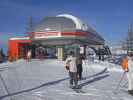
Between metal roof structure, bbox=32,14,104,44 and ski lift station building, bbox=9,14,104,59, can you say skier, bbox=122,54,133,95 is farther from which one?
metal roof structure, bbox=32,14,104,44

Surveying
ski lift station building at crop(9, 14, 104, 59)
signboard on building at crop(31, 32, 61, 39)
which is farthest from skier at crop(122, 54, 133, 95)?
signboard on building at crop(31, 32, 61, 39)

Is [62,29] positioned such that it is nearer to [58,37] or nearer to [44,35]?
[58,37]

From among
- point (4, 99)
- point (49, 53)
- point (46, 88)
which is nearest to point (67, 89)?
point (46, 88)

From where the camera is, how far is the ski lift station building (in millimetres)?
51000

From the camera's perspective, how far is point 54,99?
12.7 meters

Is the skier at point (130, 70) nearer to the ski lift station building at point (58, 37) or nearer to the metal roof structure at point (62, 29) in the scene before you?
the ski lift station building at point (58, 37)

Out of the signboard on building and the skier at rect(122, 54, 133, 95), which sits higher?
the signboard on building

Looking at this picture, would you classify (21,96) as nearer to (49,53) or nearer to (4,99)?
(4,99)

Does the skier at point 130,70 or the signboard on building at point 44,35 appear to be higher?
the signboard on building at point 44,35

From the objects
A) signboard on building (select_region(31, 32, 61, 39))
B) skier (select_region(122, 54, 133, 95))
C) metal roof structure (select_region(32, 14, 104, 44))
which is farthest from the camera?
signboard on building (select_region(31, 32, 61, 39))

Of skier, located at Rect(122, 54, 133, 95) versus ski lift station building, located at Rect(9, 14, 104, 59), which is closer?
skier, located at Rect(122, 54, 133, 95)

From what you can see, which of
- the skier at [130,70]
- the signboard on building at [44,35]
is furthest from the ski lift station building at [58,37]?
the skier at [130,70]

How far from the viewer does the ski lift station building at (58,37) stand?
51000 millimetres

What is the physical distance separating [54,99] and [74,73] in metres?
2.64
